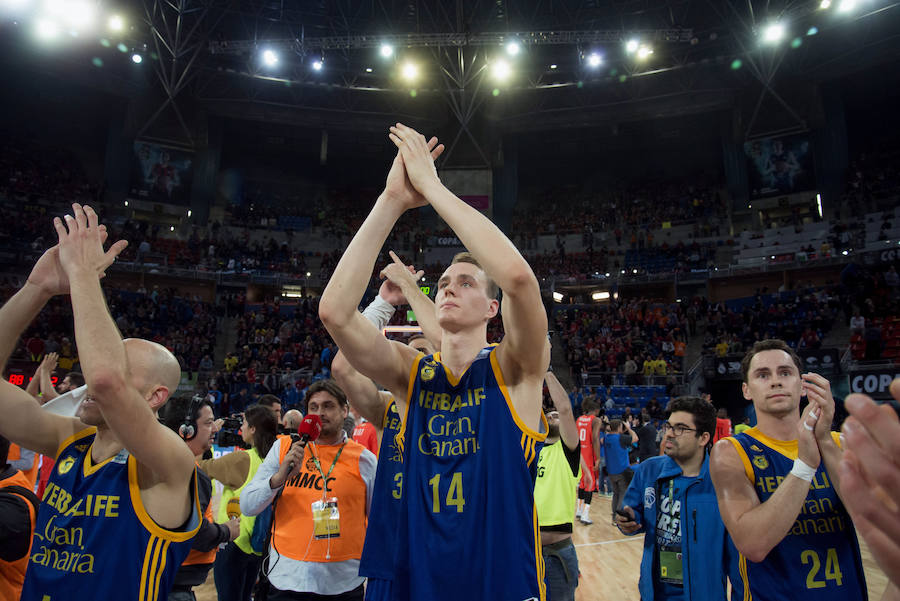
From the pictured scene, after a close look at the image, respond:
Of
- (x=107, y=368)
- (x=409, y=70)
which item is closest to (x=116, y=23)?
(x=409, y=70)

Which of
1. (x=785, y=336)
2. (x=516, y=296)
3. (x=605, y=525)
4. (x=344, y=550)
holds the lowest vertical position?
(x=605, y=525)

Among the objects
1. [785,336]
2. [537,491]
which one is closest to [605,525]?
[537,491]

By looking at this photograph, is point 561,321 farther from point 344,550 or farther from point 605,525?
point 344,550

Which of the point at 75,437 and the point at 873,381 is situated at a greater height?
the point at 873,381

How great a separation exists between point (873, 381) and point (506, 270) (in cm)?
1567

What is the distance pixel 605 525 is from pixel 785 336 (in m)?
14.1

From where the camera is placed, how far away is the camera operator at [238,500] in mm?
4395

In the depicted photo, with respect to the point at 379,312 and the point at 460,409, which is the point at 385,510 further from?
the point at 379,312

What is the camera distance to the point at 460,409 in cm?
216

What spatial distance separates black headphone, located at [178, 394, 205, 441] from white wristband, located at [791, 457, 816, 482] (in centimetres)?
312

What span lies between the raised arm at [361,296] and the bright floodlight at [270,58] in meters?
23.7

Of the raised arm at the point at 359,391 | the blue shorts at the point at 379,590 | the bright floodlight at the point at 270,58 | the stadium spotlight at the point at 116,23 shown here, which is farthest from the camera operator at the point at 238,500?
the stadium spotlight at the point at 116,23

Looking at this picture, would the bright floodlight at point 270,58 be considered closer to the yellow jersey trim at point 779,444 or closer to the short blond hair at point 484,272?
the short blond hair at point 484,272

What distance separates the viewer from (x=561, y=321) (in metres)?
25.0
